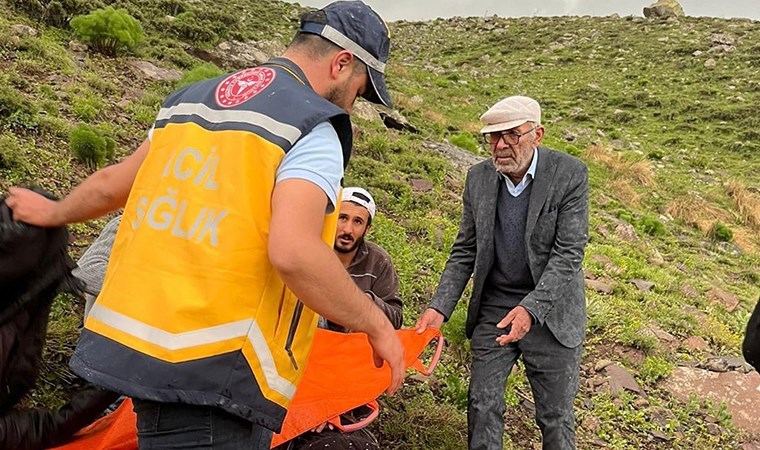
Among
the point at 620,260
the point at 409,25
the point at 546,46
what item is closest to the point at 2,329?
the point at 620,260

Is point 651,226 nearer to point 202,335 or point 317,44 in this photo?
point 317,44

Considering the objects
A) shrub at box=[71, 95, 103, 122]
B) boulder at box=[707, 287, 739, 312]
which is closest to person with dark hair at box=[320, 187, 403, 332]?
shrub at box=[71, 95, 103, 122]

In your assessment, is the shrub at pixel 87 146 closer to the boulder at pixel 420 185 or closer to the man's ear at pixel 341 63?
the boulder at pixel 420 185

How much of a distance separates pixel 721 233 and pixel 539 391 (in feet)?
32.5

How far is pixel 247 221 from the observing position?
1649 millimetres

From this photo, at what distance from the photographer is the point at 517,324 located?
3.30m

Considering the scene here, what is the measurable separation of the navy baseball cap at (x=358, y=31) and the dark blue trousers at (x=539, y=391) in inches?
81.4

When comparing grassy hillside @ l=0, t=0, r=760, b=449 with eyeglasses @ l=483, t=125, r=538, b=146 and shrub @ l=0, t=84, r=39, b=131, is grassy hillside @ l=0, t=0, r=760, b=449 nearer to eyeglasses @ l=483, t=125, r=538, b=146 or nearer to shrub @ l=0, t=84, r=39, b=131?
shrub @ l=0, t=84, r=39, b=131

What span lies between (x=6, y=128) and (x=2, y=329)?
4.40 m

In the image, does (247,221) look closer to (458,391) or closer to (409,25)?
(458,391)

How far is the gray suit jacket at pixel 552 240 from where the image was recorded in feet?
11.3

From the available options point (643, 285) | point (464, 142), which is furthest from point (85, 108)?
point (464, 142)

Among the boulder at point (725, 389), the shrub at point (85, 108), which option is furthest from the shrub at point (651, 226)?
the shrub at point (85, 108)

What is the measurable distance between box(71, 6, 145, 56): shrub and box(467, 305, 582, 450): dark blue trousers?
8918 millimetres
